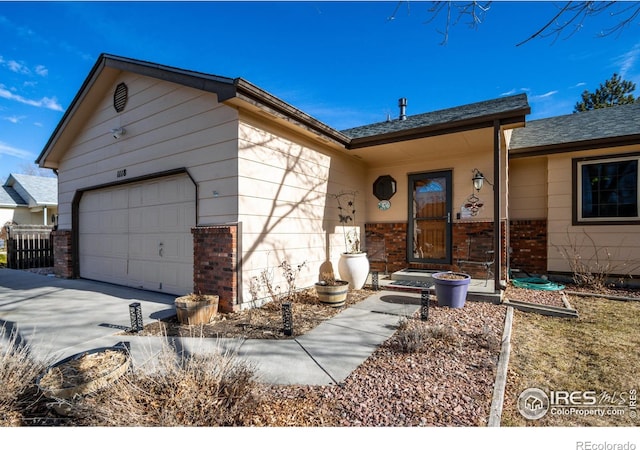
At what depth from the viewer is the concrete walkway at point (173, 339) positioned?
2971mm

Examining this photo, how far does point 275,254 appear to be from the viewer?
5.45 m

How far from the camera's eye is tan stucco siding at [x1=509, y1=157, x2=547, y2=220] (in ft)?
25.0

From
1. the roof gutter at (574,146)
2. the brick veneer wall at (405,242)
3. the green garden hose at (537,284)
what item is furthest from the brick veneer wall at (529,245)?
the roof gutter at (574,146)

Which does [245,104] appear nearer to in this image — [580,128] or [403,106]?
[403,106]

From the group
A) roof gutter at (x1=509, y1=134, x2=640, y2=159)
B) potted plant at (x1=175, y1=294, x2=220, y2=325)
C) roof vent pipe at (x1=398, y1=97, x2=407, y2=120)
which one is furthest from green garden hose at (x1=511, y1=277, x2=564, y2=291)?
potted plant at (x1=175, y1=294, x2=220, y2=325)

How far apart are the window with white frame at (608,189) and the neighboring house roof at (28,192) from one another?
23854 millimetres

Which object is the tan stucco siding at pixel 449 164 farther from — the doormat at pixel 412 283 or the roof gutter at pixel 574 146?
the doormat at pixel 412 283

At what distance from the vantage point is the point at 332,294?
5066 millimetres

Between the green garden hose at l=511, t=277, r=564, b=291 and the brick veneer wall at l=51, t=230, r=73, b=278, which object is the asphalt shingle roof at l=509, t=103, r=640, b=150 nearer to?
the green garden hose at l=511, t=277, r=564, b=291

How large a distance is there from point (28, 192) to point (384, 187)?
2107cm

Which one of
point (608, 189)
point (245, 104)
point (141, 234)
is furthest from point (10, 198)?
point (608, 189)

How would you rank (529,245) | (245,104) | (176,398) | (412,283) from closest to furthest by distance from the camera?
(176,398) → (245,104) → (412,283) → (529,245)
